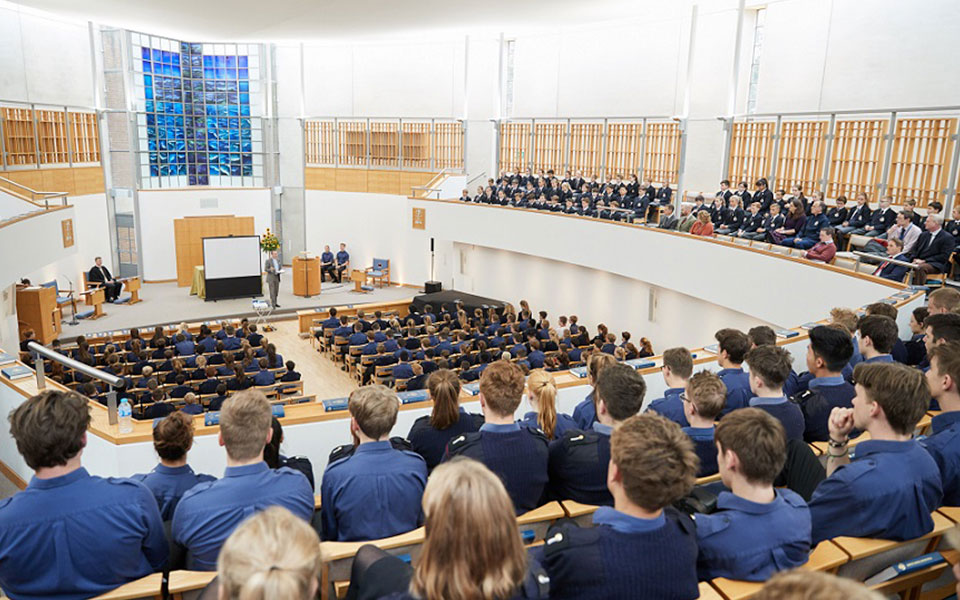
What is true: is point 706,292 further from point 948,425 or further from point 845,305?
point 948,425

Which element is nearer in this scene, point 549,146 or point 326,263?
point 549,146

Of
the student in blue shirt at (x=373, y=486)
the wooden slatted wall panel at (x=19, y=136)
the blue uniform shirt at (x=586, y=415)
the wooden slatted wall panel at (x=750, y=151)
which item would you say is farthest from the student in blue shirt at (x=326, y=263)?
the student in blue shirt at (x=373, y=486)

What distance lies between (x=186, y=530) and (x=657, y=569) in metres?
1.84

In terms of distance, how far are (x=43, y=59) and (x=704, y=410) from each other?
1933 cm

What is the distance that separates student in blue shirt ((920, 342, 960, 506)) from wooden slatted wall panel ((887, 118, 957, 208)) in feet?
32.7

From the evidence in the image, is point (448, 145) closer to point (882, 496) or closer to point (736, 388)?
point (736, 388)

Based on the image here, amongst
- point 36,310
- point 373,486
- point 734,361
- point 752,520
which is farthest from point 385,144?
point 752,520

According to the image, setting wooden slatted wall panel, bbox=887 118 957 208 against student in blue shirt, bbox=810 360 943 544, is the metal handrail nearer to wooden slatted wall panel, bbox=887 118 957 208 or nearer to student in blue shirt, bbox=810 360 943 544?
student in blue shirt, bbox=810 360 943 544

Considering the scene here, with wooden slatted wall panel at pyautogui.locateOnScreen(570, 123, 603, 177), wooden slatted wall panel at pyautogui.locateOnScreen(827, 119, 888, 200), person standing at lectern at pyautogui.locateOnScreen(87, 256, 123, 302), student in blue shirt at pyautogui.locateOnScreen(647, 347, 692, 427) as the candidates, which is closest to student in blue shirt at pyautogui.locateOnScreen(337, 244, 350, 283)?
person standing at lectern at pyautogui.locateOnScreen(87, 256, 123, 302)

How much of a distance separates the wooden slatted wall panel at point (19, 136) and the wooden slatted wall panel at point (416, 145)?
402 inches

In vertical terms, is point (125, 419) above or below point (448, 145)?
below

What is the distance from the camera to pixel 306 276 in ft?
62.8

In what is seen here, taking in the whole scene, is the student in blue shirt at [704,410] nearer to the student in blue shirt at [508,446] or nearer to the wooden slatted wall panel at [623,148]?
the student in blue shirt at [508,446]

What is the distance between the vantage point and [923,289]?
7.89 m
